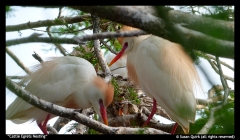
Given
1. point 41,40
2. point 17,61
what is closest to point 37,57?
point 17,61

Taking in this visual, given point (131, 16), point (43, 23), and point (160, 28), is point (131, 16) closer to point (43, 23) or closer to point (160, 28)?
point (160, 28)

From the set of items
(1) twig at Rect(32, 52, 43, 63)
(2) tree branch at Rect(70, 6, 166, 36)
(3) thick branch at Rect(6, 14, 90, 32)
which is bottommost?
(1) twig at Rect(32, 52, 43, 63)

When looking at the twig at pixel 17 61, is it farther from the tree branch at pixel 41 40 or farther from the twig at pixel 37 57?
the tree branch at pixel 41 40

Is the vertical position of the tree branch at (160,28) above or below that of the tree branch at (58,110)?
above

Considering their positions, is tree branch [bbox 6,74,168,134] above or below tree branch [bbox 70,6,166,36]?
below

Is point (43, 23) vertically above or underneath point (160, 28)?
underneath

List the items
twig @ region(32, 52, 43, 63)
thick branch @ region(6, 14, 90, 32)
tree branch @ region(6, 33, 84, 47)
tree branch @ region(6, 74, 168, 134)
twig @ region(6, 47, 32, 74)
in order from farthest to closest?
twig @ region(32, 52, 43, 63) < twig @ region(6, 47, 32, 74) < thick branch @ region(6, 14, 90, 32) < tree branch @ region(6, 74, 168, 134) < tree branch @ region(6, 33, 84, 47)

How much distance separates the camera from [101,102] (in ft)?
10.9

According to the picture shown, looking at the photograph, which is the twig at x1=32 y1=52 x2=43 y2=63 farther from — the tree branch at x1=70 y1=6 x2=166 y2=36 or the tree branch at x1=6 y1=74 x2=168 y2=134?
the tree branch at x1=70 y1=6 x2=166 y2=36

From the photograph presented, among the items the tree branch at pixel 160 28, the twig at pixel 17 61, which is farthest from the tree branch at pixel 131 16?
the twig at pixel 17 61

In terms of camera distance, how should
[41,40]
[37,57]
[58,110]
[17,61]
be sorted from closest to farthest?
1. [41,40]
2. [58,110]
3. [17,61]
4. [37,57]

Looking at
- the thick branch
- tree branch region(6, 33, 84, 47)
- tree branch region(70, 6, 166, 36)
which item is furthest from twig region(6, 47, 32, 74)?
tree branch region(70, 6, 166, 36)
